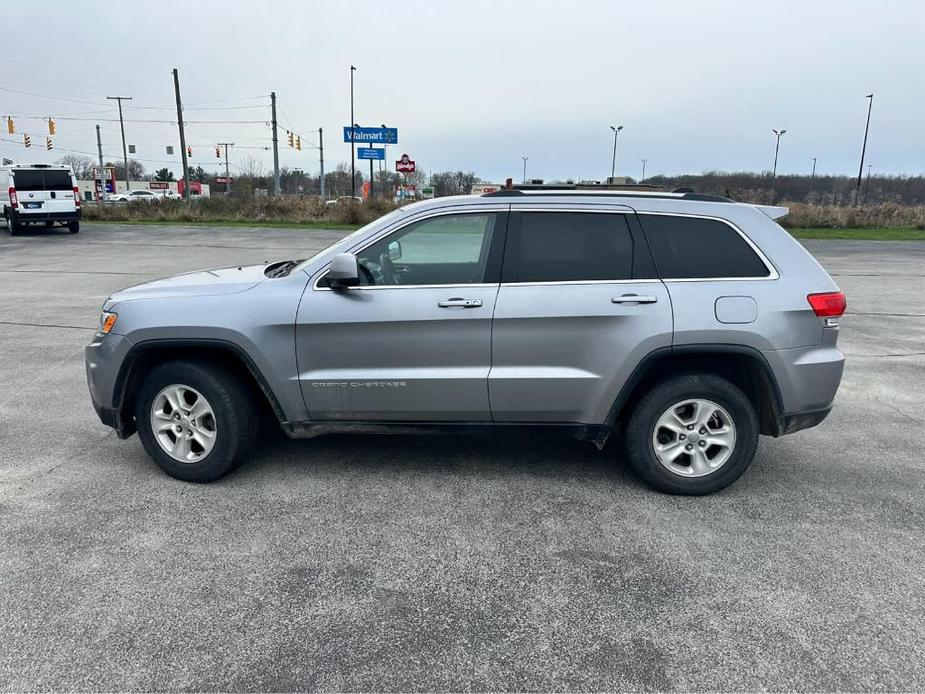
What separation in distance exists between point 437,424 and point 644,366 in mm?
1300

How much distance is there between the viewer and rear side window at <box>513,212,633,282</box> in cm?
404

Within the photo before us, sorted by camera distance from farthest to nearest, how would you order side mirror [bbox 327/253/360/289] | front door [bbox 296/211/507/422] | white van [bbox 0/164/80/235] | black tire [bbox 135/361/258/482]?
white van [bbox 0/164/80/235]
black tire [bbox 135/361/258/482]
front door [bbox 296/211/507/422]
side mirror [bbox 327/253/360/289]

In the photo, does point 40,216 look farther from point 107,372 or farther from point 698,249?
point 698,249

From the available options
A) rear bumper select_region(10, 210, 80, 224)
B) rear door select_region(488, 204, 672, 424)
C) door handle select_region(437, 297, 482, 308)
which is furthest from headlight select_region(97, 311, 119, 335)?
rear bumper select_region(10, 210, 80, 224)

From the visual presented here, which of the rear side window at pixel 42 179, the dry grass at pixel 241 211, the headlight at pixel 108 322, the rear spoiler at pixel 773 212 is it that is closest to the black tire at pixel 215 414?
the headlight at pixel 108 322

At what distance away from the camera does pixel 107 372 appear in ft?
13.7

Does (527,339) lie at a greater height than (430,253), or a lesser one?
lesser

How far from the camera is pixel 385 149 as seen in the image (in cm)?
4097

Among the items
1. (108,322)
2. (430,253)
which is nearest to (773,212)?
(430,253)

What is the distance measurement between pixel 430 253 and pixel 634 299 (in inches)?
56.6

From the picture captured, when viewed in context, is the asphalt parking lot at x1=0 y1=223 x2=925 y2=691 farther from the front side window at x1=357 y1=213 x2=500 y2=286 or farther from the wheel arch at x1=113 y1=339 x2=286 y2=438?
the front side window at x1=357 y1=213 x2=500 y2=286

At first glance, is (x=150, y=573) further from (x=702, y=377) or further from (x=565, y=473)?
(x=702, y=377)

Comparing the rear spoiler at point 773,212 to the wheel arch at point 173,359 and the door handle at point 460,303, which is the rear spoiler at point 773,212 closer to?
the door handle at point 460,303

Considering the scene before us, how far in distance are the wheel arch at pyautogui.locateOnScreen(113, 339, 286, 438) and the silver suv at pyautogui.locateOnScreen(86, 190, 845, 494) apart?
1 cm
